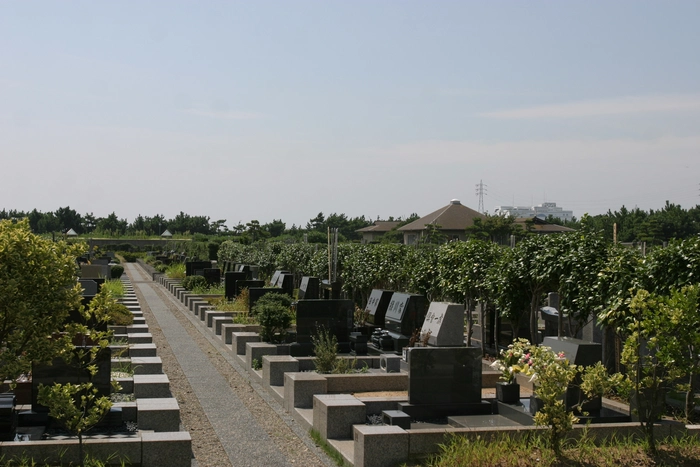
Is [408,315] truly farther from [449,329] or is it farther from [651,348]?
[651,348]

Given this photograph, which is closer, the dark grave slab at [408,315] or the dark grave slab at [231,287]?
the dark grave slab at [408,315]

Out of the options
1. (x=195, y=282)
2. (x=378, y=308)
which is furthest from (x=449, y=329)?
(x=195, y=282)

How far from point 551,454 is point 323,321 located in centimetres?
826

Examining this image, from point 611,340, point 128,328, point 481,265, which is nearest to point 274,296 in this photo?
point 128,328

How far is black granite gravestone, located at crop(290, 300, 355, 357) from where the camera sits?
15078mm

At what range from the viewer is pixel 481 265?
1489 cm

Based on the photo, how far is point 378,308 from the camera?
1730 cm

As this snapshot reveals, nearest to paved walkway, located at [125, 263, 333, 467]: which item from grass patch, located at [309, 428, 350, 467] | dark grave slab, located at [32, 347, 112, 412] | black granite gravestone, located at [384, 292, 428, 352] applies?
grass patch, located at [309, 428, 350, 467]

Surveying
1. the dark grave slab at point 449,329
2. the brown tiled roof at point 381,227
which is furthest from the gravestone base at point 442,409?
the brown tiled roof at point 381,227

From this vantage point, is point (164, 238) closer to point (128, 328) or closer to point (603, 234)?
point (128, 328)

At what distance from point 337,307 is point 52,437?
8109 millimetres

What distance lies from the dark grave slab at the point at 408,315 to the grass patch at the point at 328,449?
6.00m

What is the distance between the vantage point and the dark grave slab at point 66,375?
8873 mm

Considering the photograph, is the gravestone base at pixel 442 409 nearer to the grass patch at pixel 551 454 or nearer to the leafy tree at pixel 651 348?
the grass patch at pixel 551 454
